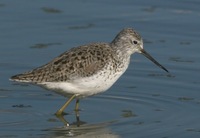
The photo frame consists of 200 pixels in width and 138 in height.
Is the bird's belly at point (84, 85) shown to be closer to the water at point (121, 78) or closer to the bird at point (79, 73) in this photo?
the bird at point (79, 73)

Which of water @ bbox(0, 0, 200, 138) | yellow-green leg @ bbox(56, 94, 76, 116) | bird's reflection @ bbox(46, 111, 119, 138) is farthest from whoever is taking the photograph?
yellow-green leg @ bbox(56, 94, 76, 116)

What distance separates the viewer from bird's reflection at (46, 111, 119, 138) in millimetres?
13523

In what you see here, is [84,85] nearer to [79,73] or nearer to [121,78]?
[79,73]

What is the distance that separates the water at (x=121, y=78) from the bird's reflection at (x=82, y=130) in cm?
2

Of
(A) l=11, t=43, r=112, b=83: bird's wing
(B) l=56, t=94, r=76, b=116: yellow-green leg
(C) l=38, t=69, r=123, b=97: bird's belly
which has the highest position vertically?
(A) l=11, t=43, r=112, b=83: bird's wing

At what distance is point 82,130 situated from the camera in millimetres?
13844

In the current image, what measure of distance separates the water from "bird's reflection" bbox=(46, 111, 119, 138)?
0.05 feet

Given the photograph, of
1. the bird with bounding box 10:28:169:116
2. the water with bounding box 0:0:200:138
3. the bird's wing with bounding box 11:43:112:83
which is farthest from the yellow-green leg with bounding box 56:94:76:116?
the bird's wing with bounding box 11:43:112:83

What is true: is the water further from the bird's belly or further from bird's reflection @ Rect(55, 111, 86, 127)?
the bird's belly

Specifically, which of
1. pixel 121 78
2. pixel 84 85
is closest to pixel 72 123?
pixel 84 85

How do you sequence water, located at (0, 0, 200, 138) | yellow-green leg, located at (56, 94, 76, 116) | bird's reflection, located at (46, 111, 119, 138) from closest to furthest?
bird's reflection, located at (46, 111, 119, 138), water, located at (0, 0, 200, 138), yellow-green leg, located at (56, 94, 76, 116)

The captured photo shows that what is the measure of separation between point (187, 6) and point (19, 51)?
4501mm

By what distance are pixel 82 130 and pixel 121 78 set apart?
2.71m

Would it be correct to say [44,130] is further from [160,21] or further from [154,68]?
[160,21]
